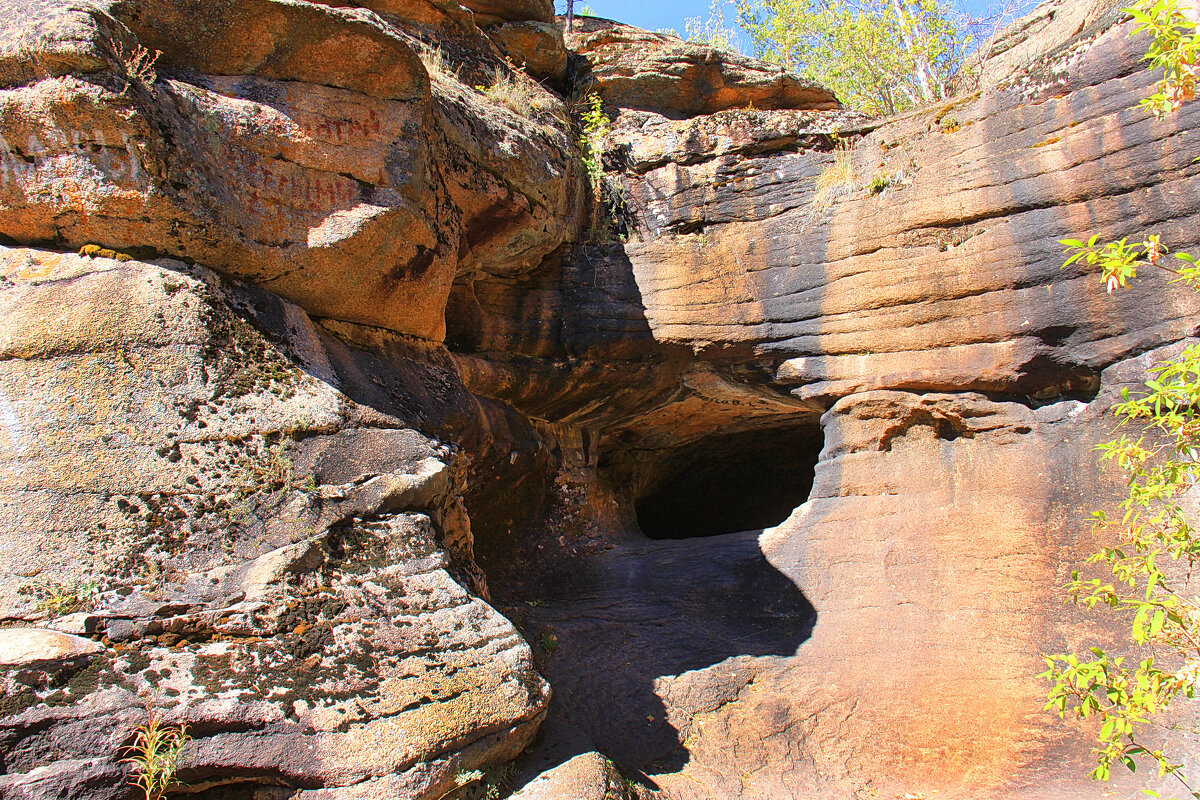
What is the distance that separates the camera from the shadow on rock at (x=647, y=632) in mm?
4082

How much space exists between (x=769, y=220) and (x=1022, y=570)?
3382 mm

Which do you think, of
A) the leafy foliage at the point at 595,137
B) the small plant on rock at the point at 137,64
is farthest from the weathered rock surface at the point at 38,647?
the leafy foliage at the point at 595,137

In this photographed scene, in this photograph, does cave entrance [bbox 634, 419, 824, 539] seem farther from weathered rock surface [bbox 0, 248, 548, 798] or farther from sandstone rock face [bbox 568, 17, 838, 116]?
weathered rock surface [bbox 0, 248, 548, 798]

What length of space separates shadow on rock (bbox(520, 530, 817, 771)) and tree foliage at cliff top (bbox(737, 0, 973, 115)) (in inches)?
329

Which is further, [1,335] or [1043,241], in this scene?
[1043,241]

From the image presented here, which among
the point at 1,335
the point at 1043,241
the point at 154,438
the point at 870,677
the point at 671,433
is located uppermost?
the point at 1043,241

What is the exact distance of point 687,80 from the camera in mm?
7496

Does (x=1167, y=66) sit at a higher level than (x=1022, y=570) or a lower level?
higher

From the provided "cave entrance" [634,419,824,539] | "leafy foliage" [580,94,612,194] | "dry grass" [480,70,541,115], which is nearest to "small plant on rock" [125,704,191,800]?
"dry grass" [480,70,541,115]

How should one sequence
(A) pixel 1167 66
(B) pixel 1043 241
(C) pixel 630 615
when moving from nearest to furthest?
(A) pixel 1167 66
(B) pixel 1043 241
(C) pixel 630 615

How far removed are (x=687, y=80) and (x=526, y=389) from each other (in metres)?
3.63

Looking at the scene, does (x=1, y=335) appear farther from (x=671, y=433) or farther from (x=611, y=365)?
(x=671, y=433)

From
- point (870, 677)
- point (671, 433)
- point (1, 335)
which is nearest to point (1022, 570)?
point (870, 677)

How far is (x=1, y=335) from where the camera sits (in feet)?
11.0
